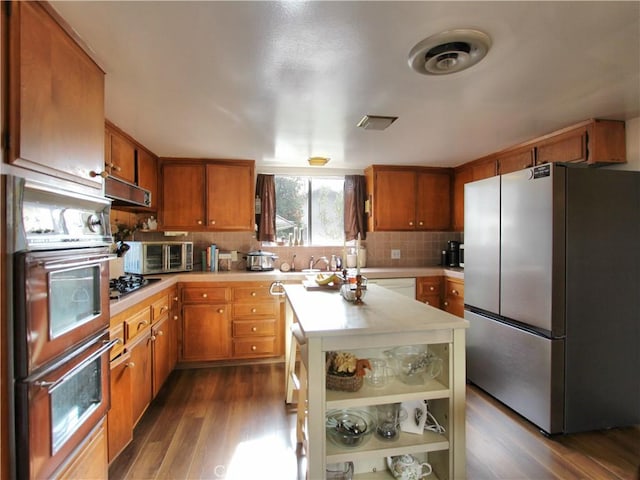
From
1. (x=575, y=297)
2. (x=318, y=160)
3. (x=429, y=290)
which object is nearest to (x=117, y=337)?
(x=318, y=160)

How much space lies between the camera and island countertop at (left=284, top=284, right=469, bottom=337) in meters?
1.33

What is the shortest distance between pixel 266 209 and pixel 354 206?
3.61 ft

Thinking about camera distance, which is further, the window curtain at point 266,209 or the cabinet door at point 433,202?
the cabinet door at point 433,202

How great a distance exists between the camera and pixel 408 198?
3795mm

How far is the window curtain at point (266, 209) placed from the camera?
369cm

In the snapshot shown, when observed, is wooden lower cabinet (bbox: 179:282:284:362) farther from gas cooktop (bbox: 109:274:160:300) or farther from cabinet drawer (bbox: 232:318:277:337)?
gas cooktop (bbox: 109:274:160:300)

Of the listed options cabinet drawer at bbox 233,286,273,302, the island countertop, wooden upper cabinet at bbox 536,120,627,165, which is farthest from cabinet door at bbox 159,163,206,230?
wooden upper cabinet at bbox 536,120,627,165

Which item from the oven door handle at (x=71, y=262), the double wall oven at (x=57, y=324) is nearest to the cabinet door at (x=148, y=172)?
the double wall oven at (x=57, y=324)

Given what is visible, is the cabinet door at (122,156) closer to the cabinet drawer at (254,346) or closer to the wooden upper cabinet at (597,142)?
the cabinet drawer at (254,346)

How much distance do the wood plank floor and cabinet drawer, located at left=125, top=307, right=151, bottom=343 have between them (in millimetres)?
683

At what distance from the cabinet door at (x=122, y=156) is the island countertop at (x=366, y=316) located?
161 centimetres

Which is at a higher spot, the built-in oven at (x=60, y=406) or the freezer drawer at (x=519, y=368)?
the built-in oven at (x=60, y=406)

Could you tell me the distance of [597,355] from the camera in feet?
6.61

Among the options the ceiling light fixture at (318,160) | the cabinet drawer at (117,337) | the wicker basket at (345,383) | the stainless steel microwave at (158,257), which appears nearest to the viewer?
the wicker basket at (345,383)
